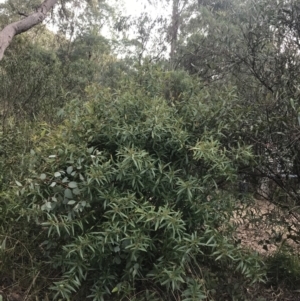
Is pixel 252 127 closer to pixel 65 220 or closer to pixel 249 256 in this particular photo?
pixel 249 256

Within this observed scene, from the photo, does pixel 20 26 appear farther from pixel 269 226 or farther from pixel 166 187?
pixel 269 226

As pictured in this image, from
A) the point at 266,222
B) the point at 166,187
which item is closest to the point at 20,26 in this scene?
the point at 166,187

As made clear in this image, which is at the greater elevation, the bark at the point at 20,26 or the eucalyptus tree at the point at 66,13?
the eucalyptus tree at the point at 66,13

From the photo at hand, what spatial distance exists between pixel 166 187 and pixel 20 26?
542 centimetres

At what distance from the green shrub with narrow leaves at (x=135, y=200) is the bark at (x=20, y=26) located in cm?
390

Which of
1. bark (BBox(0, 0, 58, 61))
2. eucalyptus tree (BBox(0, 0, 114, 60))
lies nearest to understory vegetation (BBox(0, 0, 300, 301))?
bark (BBox(0, 0, 58, 61))

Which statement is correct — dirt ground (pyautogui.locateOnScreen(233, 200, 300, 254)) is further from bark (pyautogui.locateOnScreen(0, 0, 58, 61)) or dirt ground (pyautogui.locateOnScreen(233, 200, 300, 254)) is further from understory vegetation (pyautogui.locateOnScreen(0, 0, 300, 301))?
bark (pyautogui.locateOnScreen(0, 0, 58, 61))

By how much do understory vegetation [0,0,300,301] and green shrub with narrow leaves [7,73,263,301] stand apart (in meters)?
0.01

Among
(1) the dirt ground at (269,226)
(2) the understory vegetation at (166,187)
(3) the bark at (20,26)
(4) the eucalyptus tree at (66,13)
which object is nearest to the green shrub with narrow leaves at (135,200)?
(2) the understory vegetation at (166,187)

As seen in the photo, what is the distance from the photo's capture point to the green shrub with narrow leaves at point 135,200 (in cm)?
268

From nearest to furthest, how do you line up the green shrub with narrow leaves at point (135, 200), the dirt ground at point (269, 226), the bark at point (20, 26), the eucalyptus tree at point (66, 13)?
the green shrub with narrow leaves at point (135, 200) < the dirt ground at point (269, 226) < the bark at point (20, 26) < the eucalyptus tree at point (66, 13)

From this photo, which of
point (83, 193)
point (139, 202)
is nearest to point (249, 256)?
point (139, 202)

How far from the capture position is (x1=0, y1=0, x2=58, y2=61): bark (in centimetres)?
643

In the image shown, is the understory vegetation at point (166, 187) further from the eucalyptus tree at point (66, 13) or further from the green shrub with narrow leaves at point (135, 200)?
the eucalyptus tree at point (66, 13)
